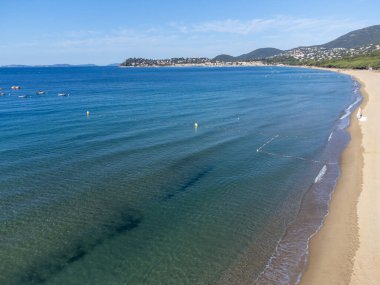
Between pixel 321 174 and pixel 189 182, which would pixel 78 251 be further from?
pixel 321 174

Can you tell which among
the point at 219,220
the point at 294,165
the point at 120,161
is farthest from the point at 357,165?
the point at 120,161

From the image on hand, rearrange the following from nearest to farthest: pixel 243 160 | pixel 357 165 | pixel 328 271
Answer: pixel 328 271 → pixel 357 165 → pixel 243 160

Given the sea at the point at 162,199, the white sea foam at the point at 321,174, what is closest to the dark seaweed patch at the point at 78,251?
the sea at the point at 162,199

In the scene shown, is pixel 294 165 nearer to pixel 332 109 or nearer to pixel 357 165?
pixel 357 165

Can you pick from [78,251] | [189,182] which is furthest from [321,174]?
[78,251]

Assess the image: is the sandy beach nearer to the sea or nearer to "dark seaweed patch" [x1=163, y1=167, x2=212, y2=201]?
the sea
